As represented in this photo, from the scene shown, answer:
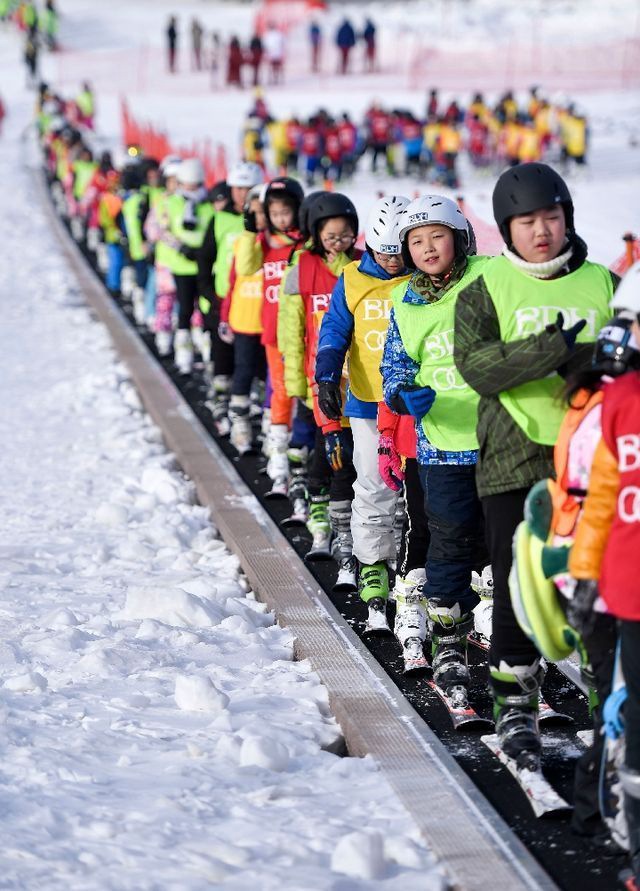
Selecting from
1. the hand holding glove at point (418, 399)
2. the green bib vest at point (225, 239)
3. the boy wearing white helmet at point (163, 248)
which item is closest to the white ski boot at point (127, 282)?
the boy wearing white helmet at point (163, 248)

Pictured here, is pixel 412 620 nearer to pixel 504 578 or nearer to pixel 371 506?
pixel 371 506

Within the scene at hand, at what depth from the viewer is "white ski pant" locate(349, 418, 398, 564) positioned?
772 centimetres

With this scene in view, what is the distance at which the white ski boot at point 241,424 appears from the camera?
11.8 m

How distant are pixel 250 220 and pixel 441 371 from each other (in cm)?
468

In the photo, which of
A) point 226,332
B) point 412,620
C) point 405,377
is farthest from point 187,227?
point 405,377

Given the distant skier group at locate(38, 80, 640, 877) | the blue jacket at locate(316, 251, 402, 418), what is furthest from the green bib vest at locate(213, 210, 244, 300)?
the blue jacket at locate(316, 251, 402, 418)

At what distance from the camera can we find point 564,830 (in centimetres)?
525

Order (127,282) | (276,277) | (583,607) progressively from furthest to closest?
(127,282), (276,277), (583,607)

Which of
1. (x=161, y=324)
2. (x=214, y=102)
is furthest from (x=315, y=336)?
(x=214, y=102)

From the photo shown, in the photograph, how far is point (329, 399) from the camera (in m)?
7.48

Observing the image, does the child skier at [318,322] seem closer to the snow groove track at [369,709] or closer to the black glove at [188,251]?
the snow groove track at [369,709]

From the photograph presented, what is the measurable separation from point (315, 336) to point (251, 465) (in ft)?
8.95

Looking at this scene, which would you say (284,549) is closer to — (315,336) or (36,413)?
(315,336)

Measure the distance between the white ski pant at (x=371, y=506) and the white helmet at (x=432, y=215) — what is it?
56.0 inches
